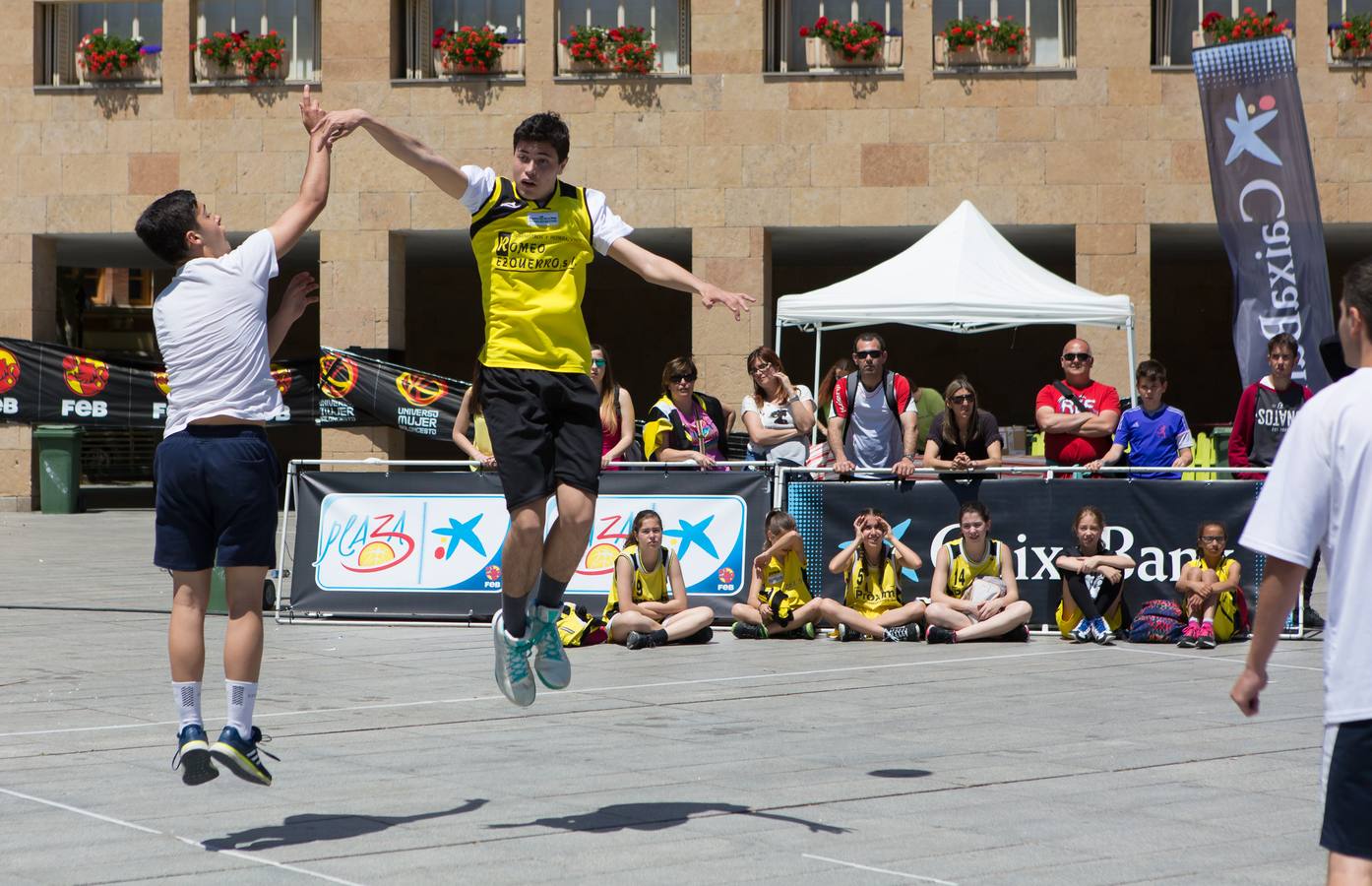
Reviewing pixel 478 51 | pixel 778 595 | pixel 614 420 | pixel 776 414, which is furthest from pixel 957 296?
pixel 478 51

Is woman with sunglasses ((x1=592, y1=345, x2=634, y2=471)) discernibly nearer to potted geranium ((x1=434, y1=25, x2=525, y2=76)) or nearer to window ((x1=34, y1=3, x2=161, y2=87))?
potted geranium ((x1=434, y1=25, x2=525, y2=76))

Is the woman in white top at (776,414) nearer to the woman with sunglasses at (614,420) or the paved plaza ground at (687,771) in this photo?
the woman with sunglasses at (614,420)

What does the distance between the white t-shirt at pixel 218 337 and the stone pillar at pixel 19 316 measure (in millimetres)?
19718

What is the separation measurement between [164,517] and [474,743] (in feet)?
6.14

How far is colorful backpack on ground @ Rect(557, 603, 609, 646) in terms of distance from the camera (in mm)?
10703

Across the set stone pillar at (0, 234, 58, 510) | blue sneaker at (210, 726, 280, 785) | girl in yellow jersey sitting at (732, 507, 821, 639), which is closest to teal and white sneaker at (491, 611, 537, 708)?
blue sneaker at (210, 726, 280, 785)

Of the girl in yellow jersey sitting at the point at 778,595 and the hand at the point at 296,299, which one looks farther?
the girl in yellow jersey sitting at the point at 778,595

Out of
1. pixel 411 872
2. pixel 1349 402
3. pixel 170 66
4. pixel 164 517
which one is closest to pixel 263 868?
pixel 411 872

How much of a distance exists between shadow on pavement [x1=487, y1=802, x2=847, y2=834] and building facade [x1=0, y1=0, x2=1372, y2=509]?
16358mm

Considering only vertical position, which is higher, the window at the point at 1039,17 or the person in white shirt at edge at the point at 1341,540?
the window at the point at 1039,17

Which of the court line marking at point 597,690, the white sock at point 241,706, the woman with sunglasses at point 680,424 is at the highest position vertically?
the woman with sunglasses at point 680,424

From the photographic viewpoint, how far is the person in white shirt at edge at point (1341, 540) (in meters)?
3.29

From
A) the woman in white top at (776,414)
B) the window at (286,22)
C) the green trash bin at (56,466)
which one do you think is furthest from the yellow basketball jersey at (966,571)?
the green trash bin at (56,466)

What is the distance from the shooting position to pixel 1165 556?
36.2 ft
